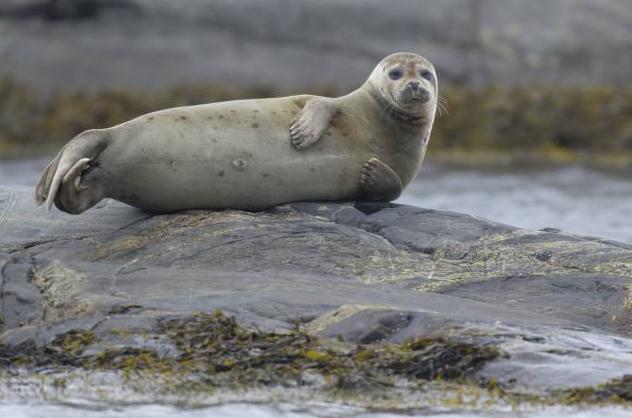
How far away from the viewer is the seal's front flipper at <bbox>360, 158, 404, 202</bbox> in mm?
8523

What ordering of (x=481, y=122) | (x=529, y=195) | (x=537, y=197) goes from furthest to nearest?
(x=481, y=122) < (x=529, y=195) < (x=537, y=197)

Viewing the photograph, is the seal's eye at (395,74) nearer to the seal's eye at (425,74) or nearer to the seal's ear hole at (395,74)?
the seal's ear hole at (395,74)

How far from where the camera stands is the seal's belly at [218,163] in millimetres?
8180

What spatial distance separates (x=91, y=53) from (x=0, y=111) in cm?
175

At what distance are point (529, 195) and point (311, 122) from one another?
28.8ft

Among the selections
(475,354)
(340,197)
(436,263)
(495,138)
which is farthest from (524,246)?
(495,138)

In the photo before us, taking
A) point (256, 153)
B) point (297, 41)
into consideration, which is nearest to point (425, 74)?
point (256, 153)

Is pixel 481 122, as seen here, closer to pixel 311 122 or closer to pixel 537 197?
pixel 537 197

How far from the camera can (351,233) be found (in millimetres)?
7980

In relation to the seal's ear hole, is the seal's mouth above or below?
below

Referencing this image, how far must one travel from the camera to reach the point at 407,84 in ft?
28.3

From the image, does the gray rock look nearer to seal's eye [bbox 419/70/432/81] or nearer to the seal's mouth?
seal's eye [bbox 419/70/432/81]

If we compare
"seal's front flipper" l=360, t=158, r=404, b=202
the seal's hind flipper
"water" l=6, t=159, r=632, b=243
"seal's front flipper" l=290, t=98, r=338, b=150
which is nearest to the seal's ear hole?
"seal's front flipper" l=290, t=98, r=338, b=150

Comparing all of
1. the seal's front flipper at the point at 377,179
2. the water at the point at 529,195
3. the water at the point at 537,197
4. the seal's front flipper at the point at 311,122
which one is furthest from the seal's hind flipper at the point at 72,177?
the water at the point at 529,195
